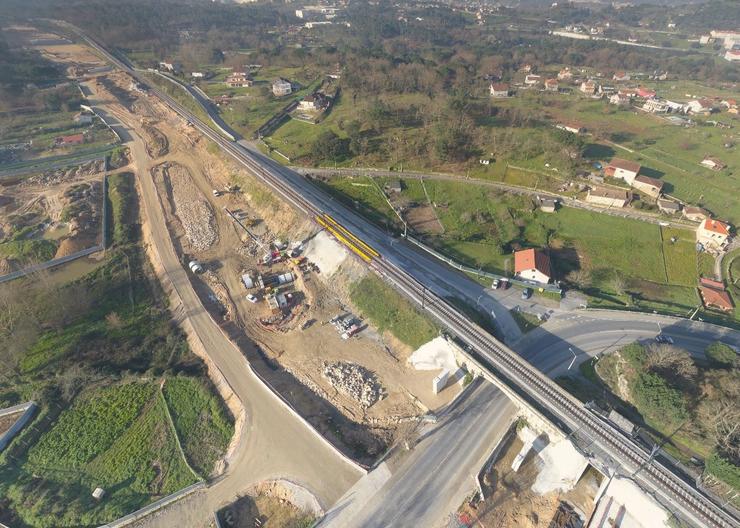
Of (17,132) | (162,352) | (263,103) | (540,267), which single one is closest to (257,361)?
(162,352)

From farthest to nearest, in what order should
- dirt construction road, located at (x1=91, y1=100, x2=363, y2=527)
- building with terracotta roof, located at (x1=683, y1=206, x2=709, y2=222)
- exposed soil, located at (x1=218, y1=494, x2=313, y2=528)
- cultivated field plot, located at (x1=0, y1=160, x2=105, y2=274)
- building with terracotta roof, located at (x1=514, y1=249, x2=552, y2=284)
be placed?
1. building with terracotta roof, located at (x1=683, y1=206, x2=709, y2=222)
2. cultivated field plot, located at (x1=0, y1=160, x2=105, y2=274)
3. building with terracotta roof, located at (x1=514, y1=249, x2=552, y2=284)
4. dirt construction road, located at (x1=91, y1=100, x2=363, y2=527)
5. exposed soil, located at (x1=218, y1=494, x2=313, y2=528)

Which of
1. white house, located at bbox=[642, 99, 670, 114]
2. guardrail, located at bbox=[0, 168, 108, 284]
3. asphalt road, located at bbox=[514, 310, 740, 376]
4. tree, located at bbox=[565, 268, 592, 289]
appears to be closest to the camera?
asphalt road, located at bbox=[514, 310, 740, 376]

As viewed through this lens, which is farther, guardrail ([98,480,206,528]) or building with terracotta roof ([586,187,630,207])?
building with terracotta roof ([586,187,630,207])

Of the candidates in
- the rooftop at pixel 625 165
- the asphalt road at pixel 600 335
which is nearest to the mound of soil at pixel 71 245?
the asphalt road at pixel 600 335

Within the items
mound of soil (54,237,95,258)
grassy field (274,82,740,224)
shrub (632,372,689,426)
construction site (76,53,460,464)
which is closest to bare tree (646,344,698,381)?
shrub (632,372,689,426)

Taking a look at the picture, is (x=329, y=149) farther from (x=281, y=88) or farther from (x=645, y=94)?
(x=645, y=94)

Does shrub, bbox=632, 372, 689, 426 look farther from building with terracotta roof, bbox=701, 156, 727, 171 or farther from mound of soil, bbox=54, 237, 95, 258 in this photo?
mound of soil, bbox=54, 237, 95, 258

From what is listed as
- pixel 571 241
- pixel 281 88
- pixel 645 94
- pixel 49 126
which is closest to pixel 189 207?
pixel 49 126
